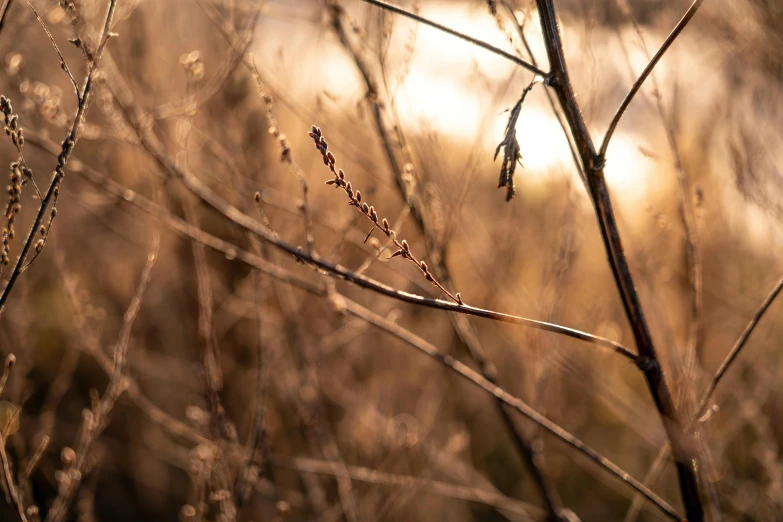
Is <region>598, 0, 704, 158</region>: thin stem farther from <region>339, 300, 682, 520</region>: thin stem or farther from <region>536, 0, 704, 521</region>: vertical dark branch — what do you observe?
<region>339, 300, 682, 520</region>: thin stem

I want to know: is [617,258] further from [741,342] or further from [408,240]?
[408,240]

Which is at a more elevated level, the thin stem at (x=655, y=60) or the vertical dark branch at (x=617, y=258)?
the thin stem at (x=655, y=60)

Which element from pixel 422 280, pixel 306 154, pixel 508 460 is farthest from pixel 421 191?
pixel 508 460

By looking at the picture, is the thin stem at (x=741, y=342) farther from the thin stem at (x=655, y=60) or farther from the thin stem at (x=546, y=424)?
the thin stem at (x=655, y=60)

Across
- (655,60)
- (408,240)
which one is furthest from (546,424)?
(408,240)

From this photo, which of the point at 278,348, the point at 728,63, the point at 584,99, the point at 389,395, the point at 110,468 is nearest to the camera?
the point at 584,99

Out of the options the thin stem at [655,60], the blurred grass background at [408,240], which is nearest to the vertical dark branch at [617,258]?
the thin stem at [655,60]

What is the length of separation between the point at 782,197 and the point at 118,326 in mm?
5314

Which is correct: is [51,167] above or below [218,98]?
below

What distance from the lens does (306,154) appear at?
16.2ft

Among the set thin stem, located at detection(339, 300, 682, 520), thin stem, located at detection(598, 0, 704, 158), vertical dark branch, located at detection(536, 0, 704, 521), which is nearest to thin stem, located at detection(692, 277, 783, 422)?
vertical dark branch, located at detection(536, 0, 704, 521)

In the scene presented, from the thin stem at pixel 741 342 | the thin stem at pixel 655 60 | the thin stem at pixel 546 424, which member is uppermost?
the thin stem at pixel 655 60

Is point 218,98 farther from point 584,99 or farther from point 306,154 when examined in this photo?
point 584,99

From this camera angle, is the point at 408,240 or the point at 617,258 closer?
the point at 617,258
